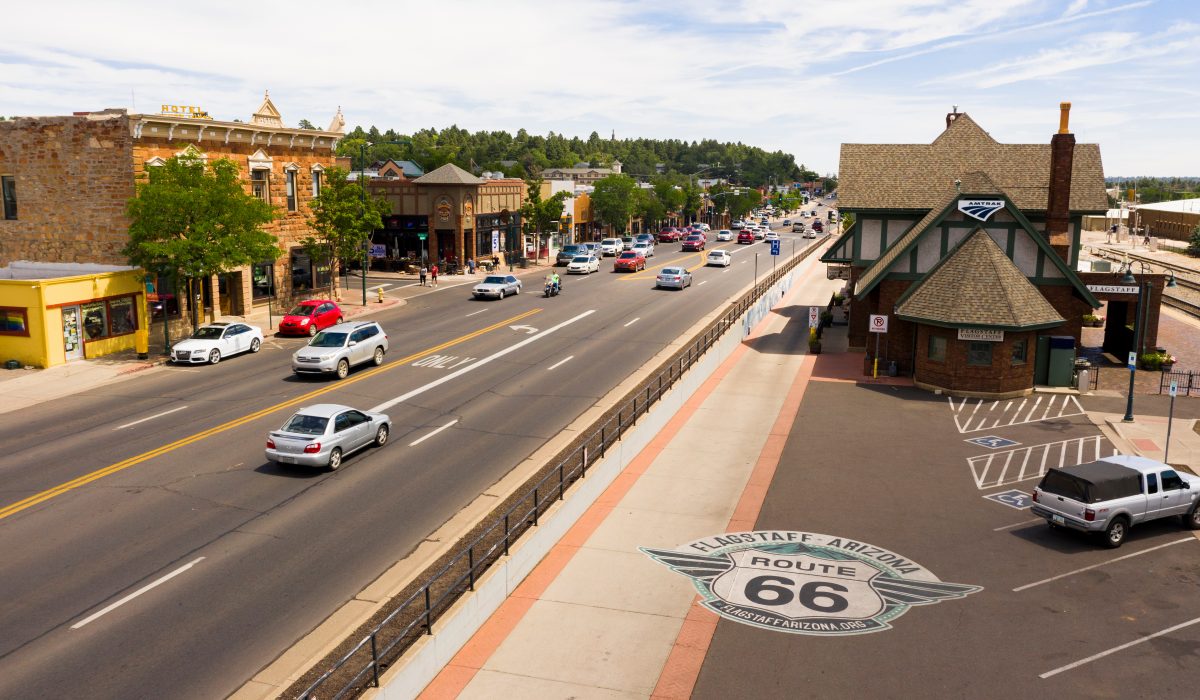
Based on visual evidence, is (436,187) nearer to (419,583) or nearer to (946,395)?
(946,395)

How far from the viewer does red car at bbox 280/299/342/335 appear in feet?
145

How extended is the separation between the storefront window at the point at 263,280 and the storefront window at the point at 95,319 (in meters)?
12.0

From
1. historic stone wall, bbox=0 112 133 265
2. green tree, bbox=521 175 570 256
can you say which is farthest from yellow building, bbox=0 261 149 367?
green tree, bbox=521 175 570 256

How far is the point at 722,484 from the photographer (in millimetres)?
23156

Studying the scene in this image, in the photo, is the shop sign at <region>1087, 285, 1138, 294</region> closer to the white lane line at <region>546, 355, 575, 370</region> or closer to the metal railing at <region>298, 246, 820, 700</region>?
the metal railing at <region>298, 246, 820, 700</region>

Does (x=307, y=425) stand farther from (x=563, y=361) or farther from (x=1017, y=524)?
(x=1017, y=524)

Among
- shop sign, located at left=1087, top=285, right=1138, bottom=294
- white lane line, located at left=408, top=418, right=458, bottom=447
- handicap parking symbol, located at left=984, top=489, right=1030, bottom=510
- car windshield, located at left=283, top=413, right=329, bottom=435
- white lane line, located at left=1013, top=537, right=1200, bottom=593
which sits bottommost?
white lane line, located at left=1013, top=537, right=1200, bottom=593

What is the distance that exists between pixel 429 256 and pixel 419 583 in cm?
6132

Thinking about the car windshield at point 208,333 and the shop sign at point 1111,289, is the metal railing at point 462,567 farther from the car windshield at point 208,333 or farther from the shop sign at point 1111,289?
the shop sign at point 1111,289

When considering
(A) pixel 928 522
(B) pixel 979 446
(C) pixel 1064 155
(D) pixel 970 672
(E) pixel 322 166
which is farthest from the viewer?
(E) pixel 322 166

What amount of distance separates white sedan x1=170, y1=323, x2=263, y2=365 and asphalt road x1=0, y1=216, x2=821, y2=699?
48 cm

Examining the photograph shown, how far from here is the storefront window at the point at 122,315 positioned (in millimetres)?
39344

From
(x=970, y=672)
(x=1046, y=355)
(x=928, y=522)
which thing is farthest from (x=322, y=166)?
(x=970, y=672)

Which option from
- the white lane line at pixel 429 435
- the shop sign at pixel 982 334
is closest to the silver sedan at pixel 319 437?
the white lane line at pixel 429 435
